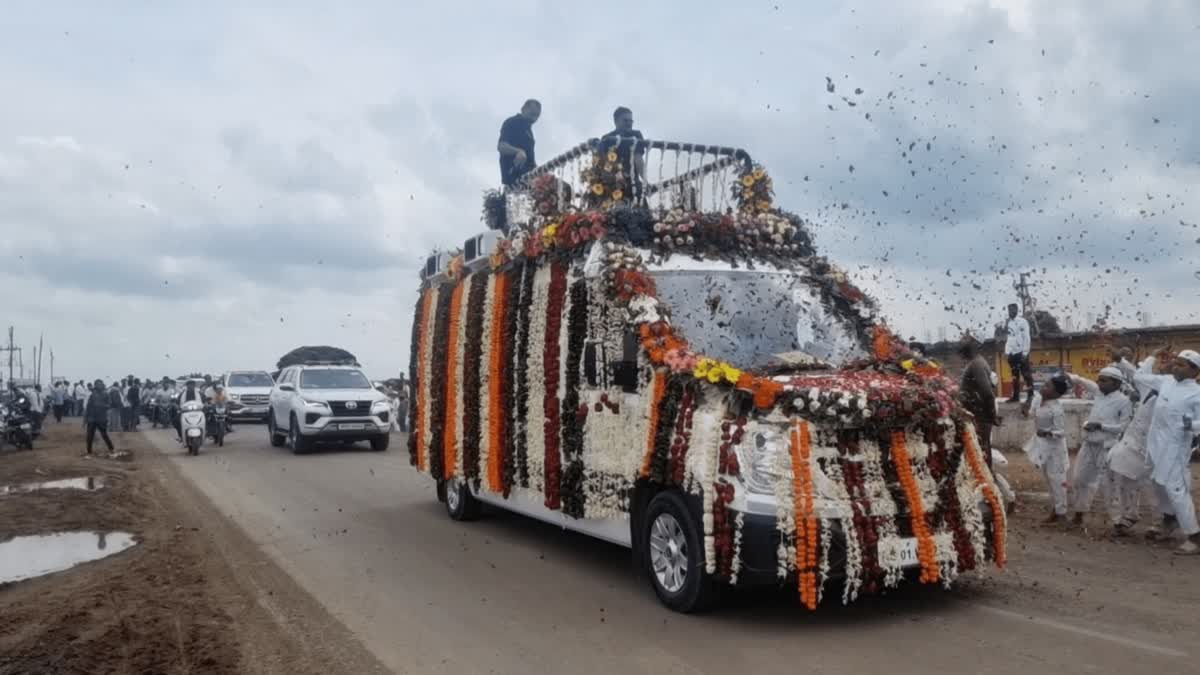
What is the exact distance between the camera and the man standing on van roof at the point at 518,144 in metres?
11.5

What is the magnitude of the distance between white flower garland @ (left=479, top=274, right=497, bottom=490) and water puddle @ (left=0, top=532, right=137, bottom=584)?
146 inches

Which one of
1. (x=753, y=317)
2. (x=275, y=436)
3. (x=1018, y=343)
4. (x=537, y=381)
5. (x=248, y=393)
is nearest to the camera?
(x=753, y=317)

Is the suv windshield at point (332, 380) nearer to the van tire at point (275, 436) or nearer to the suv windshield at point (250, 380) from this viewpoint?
the van tire at point (275, 436)

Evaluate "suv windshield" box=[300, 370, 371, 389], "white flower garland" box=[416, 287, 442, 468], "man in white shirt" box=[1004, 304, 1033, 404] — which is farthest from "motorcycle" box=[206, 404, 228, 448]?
"man in white shirt" box=[1004, 304, 1033, 404]

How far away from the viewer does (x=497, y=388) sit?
30.8 ft

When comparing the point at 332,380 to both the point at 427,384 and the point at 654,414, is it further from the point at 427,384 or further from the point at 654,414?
the point at 654,414

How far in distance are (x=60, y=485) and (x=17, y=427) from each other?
942 cm

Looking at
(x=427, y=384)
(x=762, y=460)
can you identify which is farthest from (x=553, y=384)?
(x=427, y=384)

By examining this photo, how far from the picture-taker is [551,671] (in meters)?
5.39

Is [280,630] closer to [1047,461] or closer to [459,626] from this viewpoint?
[459,626]

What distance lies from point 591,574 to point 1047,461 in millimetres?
5070

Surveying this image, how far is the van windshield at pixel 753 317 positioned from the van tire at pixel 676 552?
1.18 metres

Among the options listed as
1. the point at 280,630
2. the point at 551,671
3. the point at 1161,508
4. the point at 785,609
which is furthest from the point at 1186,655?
the point at 280,630

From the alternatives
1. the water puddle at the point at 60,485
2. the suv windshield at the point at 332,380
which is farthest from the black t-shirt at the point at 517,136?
the suv windshield at the point at 332,380
